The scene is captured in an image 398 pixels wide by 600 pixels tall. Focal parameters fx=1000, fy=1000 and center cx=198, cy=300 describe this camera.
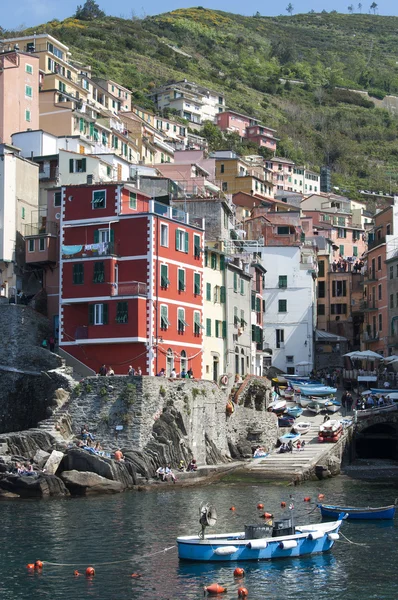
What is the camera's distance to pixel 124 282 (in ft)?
233

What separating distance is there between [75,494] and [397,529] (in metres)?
19.2

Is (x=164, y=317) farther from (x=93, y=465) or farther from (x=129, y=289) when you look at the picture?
(x=93, y=465)

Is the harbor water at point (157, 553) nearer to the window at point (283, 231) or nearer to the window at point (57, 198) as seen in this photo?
the window at point (57, 198)

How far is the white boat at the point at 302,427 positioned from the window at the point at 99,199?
23019 millimetres

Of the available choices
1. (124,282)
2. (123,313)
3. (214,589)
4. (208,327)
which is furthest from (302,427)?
(214,589)

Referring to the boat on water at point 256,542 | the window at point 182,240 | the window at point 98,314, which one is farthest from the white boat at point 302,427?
the boat on water at point 256,542

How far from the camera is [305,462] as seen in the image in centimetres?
6994

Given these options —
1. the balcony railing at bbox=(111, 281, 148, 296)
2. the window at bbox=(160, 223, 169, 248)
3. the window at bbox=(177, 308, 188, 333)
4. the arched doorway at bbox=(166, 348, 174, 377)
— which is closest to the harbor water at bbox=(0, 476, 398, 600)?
the arched doorway at bbox=(166, 348, 174, 377)

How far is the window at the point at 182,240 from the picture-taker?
74625 millimetres

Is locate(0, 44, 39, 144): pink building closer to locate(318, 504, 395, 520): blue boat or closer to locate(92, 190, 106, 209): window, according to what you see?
locate(92, 190, 106, 209): window

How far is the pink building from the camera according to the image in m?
102

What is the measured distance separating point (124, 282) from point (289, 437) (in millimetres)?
17701

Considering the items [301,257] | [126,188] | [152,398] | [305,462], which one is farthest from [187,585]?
[301,257]

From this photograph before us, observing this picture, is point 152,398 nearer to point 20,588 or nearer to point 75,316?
point 75,316
